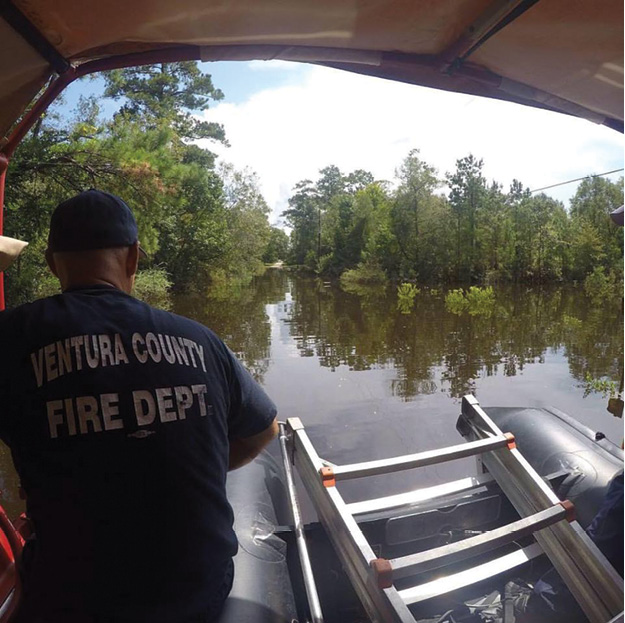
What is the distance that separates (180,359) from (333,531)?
4.27 feet

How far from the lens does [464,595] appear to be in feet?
6.61

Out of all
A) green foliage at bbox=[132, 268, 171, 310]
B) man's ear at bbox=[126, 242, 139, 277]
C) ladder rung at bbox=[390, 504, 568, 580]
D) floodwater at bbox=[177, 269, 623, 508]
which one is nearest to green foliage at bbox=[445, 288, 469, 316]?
floodwater at bbox=[177, 269, 623, 508]

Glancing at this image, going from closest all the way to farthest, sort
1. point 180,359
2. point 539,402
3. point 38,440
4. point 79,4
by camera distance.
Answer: point 38,440
point 180,359
point 79,4
point 539,402

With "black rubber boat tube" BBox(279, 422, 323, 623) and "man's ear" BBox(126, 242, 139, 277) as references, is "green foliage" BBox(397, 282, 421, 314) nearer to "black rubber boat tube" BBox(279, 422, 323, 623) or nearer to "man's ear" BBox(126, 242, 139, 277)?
"black rubber boat tube" BBox(279, 422, 323, 623)

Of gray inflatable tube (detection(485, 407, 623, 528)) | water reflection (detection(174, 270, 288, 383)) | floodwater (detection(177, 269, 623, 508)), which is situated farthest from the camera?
water reflection (detection(174, 270, 288, 383))

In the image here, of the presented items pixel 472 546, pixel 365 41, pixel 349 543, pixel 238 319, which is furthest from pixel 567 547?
pixel 238 319

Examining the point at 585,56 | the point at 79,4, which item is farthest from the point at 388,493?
the point at 79,4

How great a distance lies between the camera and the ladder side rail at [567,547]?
1672mm

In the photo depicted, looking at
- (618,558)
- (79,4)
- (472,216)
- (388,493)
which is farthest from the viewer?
(472,216)

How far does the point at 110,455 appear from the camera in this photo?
955 mm

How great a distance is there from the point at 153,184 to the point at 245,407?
973cm

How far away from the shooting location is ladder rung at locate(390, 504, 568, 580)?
1712 mm

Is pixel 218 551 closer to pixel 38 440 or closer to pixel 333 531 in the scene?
pixel 38 440

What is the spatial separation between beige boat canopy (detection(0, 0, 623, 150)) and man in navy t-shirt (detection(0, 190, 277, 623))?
95 centimetres
